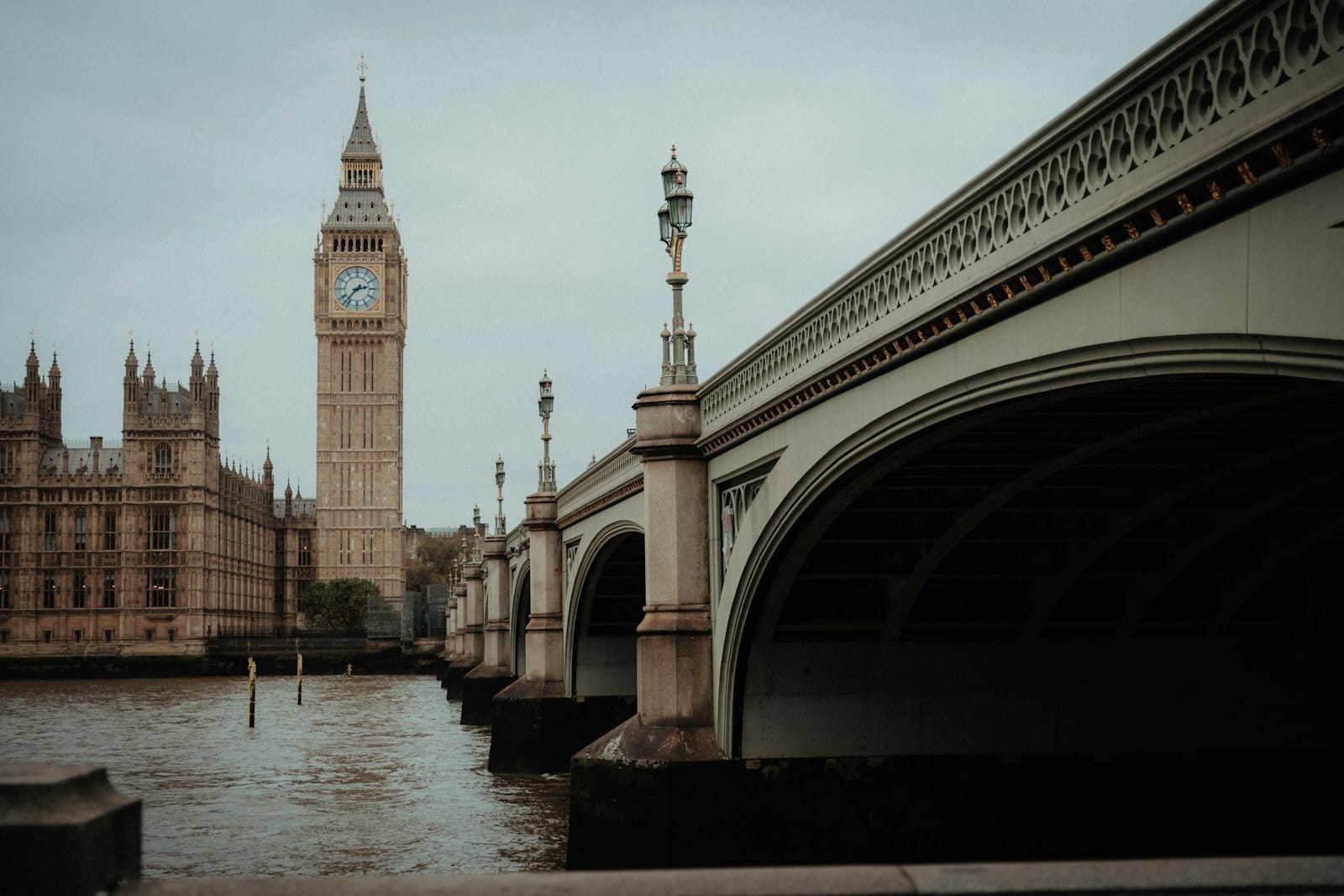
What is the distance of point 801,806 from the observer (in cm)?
1531

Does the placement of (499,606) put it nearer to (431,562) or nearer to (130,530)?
(130,530)

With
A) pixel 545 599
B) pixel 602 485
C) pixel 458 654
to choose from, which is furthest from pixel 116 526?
pixel 602 485

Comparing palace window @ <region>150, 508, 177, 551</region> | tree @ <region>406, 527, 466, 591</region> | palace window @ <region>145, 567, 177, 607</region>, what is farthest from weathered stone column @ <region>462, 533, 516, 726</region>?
tree @ <region>406, 527, 466, 591</region>

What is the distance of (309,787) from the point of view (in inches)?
1094

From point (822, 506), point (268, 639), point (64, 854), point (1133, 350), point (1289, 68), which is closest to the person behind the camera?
point (64, 854)

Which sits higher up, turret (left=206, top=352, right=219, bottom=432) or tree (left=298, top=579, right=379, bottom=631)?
turret (left=206, top=352, right=219, bottom=432)

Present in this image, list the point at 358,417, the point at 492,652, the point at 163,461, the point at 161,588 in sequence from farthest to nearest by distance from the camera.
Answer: the point at 358,417 < the point at 163,461 < the point at 161,588 < the point at 492,652

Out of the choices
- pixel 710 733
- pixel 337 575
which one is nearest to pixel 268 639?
pixel 337 575

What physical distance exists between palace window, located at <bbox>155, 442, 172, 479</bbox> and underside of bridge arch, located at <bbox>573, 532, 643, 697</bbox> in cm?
8221

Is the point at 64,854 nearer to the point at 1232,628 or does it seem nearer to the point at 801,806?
the point at 801,806

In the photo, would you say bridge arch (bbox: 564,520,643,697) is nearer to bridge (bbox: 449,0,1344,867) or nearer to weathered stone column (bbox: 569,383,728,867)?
weathered stone column (bbox: 569,383,728,867)

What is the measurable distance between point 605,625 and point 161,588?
80866 mm

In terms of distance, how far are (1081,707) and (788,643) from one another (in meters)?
3.02

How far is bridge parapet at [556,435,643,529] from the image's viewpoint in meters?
21.0
